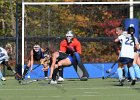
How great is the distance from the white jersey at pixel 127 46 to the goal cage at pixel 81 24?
5.39 meters

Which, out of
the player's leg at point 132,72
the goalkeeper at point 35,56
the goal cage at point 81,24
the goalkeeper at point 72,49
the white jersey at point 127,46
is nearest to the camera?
the player's leg at point 132,72

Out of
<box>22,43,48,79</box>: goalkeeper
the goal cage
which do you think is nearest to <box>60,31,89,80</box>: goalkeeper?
<box>22,43,48,79</box>: goalkeeper

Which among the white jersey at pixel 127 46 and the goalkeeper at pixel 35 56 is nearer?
the white jersey at pixel 127 46

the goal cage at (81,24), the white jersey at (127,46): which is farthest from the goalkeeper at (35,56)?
the white jersey at (127,46)

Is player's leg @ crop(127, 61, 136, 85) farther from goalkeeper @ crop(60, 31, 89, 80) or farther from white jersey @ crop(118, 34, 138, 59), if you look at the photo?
goalkeeper @ crop(60, 31, 89, 80)

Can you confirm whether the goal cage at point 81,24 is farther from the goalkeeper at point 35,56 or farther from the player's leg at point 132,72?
the player's leg at point 132,72

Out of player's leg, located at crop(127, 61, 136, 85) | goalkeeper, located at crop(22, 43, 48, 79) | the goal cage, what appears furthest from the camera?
the goal cage

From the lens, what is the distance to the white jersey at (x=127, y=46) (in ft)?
52.1

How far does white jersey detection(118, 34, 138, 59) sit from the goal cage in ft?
17.7

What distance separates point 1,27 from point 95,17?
11593mm

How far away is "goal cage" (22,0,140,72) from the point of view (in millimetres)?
22250

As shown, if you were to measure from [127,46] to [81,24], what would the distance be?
776 centimetres

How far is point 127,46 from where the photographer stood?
16062 mm

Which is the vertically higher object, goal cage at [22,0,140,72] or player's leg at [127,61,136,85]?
goal cage at [22,0,140,72]
